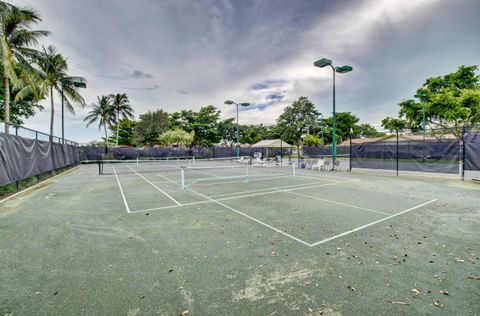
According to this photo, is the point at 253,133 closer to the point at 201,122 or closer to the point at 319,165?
the point at 201,122

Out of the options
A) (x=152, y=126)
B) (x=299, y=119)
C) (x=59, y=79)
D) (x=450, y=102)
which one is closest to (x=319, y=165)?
(x=450, y=102)

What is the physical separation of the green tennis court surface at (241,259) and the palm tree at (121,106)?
1823 inches

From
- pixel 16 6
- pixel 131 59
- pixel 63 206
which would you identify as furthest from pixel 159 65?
pixel 63 206

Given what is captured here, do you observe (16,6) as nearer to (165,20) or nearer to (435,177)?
(165,20)

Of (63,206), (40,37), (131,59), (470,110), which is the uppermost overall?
(40,37)

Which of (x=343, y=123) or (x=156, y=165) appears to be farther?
(x=343, y=123)

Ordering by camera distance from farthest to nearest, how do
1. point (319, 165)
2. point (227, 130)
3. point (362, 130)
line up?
point (362, 130)
point (227, 130)
point (319, 165)

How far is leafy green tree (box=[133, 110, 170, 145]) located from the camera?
51031mm

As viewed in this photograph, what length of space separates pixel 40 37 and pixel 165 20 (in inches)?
485

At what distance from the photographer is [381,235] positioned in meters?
4.15

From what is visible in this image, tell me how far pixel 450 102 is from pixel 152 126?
51.8 meters

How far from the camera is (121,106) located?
4647 centimetres

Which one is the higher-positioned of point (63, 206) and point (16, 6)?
point (16, 6)

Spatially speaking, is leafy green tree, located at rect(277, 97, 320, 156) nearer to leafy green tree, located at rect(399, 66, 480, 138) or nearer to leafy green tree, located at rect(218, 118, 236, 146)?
leafy green tree, located at rect(218, 118, 236, 146)
